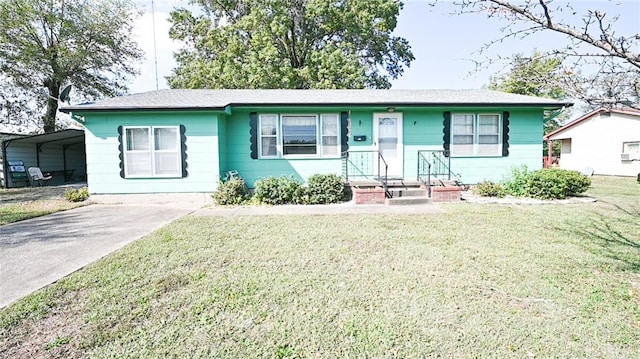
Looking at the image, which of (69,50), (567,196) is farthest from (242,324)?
(69,50)

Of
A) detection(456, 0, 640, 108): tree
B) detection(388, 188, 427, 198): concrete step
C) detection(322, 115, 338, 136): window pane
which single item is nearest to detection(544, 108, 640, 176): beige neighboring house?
detection(388, 188, 427, 198): concrete step

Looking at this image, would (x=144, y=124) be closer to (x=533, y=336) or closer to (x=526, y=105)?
(x=533, y=336)

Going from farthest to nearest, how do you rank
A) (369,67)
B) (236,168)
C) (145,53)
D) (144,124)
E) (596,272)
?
1. (145,53)
2. (369,67)
3. (236,168)
4. (144,124)
5. (596,272)

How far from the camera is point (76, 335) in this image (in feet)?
7.70

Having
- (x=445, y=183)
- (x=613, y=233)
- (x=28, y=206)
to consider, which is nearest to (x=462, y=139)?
(x=445, y=183)

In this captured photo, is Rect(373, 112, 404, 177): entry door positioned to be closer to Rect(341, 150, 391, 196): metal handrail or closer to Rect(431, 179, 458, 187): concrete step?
Rect(341, 150, 391, 196): metal handrail

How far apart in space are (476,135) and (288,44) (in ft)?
45.7

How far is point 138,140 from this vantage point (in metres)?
8.69

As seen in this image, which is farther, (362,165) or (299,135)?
(362,165)

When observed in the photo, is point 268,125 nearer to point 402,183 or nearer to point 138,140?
point 138,140

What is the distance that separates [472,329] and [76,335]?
3057mm

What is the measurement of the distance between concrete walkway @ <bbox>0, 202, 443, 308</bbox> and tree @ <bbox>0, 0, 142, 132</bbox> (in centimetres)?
1637

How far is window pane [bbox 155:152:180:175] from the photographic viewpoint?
28.5ft

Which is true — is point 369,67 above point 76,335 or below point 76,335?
above
